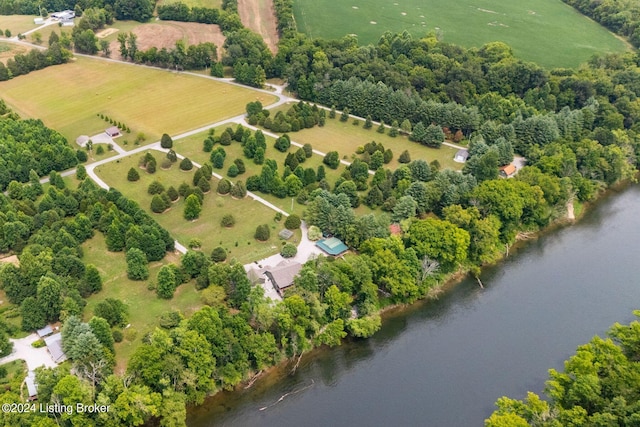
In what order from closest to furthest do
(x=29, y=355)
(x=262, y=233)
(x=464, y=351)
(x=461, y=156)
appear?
(x=29, y=355)
(x=464, y=351)
(x=262, y=233)
(x=461, y=156)

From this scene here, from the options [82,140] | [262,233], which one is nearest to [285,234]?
[262,233]

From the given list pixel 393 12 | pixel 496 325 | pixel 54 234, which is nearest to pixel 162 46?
pixel 393 12

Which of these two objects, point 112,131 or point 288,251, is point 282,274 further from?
point 112,131

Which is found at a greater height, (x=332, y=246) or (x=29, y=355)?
(x=332, y=246)

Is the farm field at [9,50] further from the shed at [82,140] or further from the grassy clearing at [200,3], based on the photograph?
the shed at [82,140]

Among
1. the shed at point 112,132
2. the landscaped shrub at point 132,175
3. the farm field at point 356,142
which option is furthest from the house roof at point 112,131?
the farm field at point 356,142

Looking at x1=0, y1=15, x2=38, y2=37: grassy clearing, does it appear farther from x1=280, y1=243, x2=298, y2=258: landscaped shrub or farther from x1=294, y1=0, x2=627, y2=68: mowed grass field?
x1=280, y1=243, x2=298, y2=258: landscaped shrub

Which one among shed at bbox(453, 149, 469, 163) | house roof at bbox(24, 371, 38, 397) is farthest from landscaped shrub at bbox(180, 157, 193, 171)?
shed at bbox(453, 149, 469, 163)
